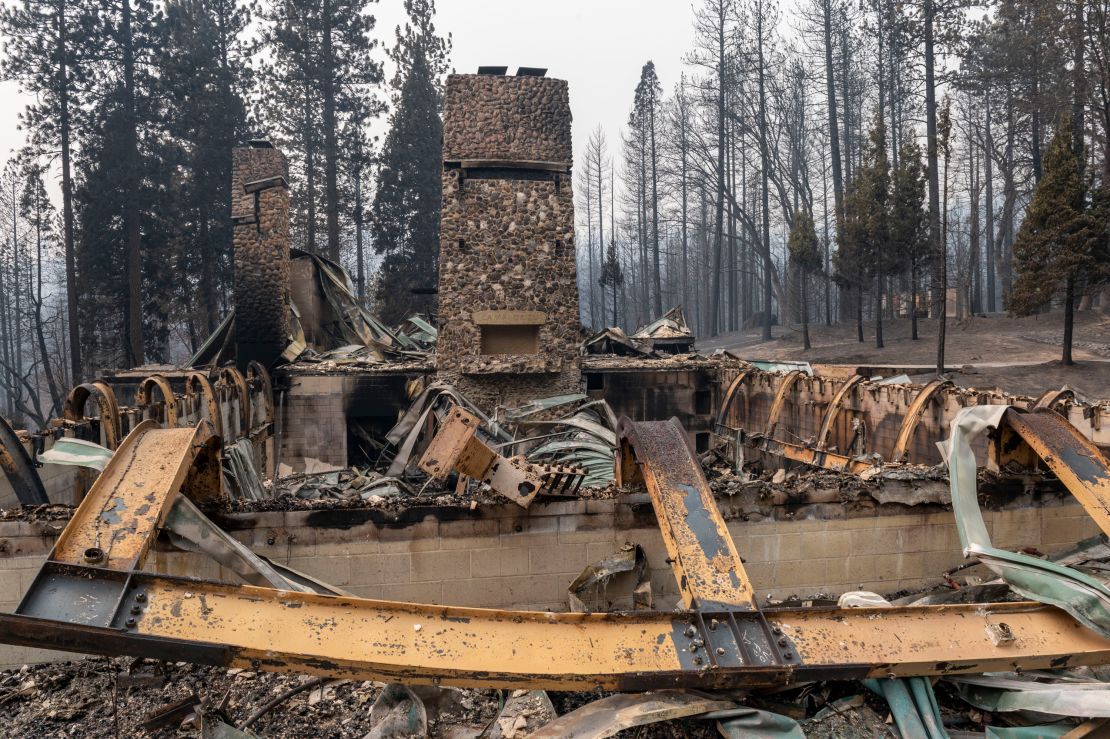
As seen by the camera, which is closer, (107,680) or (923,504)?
(107,680)

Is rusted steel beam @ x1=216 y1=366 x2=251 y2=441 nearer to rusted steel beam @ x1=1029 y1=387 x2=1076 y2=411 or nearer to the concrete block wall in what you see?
the concrete block wall

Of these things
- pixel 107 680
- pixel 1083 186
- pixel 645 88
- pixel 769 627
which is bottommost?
pixel 107 680

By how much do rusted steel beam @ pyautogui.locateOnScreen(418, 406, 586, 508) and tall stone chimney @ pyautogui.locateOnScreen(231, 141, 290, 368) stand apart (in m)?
10.3

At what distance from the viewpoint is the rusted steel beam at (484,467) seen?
5.07m

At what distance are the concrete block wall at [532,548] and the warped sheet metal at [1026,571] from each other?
141cm

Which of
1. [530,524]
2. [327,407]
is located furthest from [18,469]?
[327,407]

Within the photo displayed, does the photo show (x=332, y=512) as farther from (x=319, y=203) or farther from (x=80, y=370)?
(x=319, y=203)

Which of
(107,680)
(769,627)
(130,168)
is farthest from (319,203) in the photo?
(769,627)

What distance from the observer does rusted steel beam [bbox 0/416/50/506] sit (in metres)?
5.58

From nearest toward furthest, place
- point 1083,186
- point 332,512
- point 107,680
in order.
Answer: point 107,680 → point 332,512 → point 1083,186

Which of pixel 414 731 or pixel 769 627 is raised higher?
pixel 769 627

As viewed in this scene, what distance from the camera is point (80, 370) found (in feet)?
68.3

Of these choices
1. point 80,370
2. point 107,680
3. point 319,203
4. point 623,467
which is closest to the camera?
point 107,680

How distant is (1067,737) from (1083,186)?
716 inches
